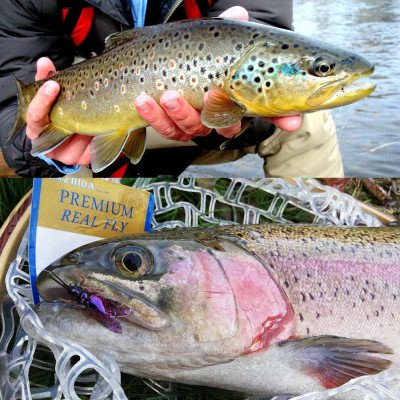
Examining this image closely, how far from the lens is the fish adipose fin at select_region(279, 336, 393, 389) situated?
124 cm

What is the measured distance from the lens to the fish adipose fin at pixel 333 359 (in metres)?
1.24

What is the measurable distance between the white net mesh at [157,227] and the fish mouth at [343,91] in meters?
0.41

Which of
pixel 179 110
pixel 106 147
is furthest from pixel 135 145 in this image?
pixel 179 110

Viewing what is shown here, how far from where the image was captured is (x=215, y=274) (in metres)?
1.25

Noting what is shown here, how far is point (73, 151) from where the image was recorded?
193 centimetres

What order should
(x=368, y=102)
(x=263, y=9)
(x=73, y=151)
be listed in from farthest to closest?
(x=368, y=102) < (x=263, y=9) < (x=73, y=151)

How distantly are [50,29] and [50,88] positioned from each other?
544 millimetres

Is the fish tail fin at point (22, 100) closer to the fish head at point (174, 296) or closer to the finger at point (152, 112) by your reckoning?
the finger at point (152, 112)

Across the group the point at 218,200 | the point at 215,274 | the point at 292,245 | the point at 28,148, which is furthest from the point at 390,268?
the point at 28,148

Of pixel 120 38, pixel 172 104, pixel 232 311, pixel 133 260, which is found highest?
pixel 120 38

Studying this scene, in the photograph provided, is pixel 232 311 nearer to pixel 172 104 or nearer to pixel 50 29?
pixel 172 104

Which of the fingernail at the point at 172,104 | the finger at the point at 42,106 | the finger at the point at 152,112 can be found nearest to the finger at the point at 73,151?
the finger at the point at 42,106

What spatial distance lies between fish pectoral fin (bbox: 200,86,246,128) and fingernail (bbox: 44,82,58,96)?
0.46m

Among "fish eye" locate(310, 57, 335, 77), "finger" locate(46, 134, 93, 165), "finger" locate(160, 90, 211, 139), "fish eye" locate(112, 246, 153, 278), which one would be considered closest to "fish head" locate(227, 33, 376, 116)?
"fish eye" locate(310, 57, 335, 77)
